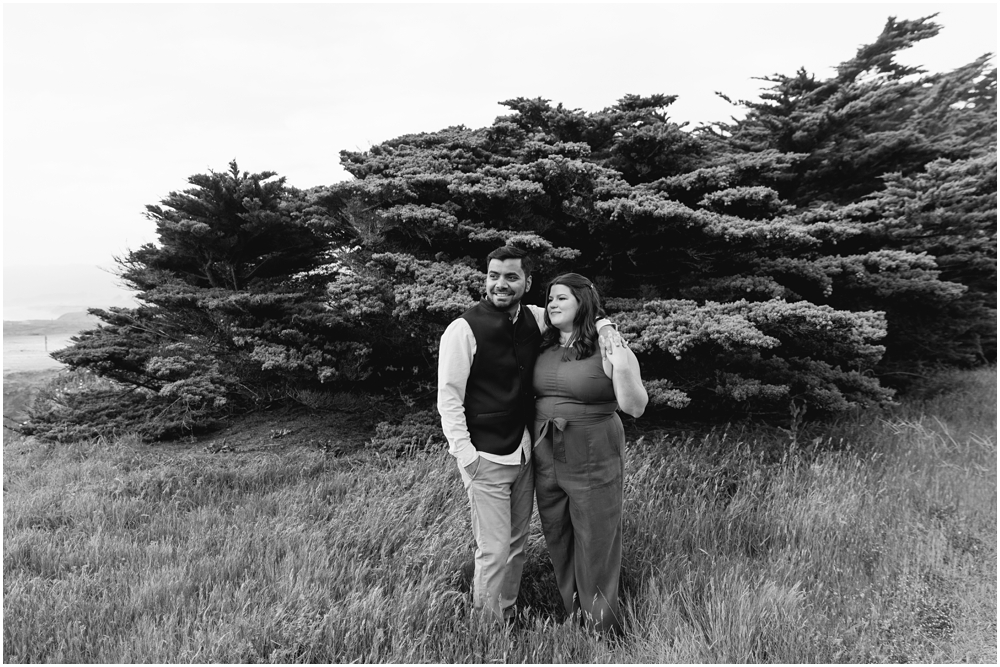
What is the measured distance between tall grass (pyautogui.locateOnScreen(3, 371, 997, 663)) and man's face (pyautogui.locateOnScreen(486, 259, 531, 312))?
171 centimetres

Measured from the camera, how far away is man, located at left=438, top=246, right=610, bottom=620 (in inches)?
121

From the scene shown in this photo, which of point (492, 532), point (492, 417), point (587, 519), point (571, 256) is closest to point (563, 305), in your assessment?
point (492, 417)

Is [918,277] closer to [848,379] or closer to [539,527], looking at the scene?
[848,379]

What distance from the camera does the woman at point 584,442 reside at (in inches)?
121

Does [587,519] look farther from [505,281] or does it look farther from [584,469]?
[505,281]

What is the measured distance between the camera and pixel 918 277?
7223 millimetres

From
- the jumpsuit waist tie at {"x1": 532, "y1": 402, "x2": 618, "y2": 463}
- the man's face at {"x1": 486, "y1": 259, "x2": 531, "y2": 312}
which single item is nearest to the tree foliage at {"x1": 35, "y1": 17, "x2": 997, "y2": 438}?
the man's face at {"x1": 486, "y1": 259, "x2": 531, "y2": 312}

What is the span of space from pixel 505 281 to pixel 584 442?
1.00m

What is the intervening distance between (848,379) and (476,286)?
15.4ft

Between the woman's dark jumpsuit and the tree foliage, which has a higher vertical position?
the tree foliage

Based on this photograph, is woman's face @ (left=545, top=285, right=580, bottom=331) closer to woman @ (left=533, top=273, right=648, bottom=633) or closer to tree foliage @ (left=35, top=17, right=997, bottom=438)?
woman @ (left=533, top=273, right=648, bottom=633)

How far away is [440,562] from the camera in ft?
11.6

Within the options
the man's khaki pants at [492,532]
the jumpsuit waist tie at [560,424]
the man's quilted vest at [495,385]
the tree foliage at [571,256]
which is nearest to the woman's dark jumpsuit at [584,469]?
the jumpsuit waist tie at [560,424]

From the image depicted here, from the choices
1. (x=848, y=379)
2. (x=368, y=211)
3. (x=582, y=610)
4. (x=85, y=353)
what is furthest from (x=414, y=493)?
(x=848, y=379)
